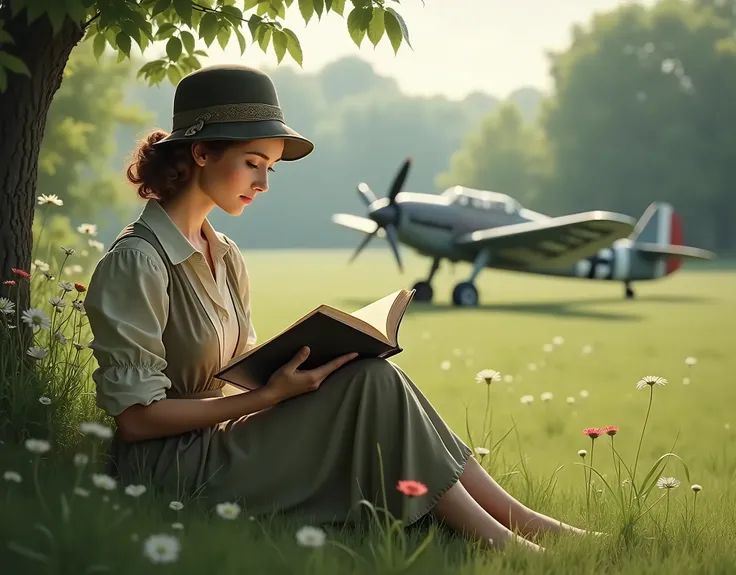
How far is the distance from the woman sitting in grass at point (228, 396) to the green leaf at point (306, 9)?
0.39 meters

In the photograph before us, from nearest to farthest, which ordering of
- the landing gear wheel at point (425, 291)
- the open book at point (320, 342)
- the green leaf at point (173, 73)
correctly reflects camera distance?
the open book at point (320, 342), the green leaf at point (173, 73), the landing gear wheel at point (425, 291)

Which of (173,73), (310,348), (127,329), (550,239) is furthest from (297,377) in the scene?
(550,239)

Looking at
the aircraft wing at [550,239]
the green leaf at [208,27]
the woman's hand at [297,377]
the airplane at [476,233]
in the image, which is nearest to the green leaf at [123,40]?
the green leaf at [208,27]

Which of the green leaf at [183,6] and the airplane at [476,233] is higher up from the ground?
the airplane at [476,233]

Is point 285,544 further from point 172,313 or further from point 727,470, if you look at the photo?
point 727,470

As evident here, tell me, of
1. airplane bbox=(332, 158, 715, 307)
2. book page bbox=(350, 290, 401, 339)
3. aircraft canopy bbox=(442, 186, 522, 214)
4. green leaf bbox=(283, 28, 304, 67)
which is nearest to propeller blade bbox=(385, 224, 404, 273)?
airplane bbox=(332, 158, 715, 307)

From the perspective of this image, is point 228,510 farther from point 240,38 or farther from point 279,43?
point 240,38

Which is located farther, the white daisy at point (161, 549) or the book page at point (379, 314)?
the book page at point (379, 314)

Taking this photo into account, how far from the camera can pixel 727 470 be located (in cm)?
421

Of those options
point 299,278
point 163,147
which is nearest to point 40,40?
point 163,147

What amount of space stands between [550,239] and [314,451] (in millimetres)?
13466

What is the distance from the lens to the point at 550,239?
15414mm

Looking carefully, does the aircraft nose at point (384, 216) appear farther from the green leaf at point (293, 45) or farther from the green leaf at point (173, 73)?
the green leaf at point (293, 45)

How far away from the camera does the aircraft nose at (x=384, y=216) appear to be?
15680 millimetres
